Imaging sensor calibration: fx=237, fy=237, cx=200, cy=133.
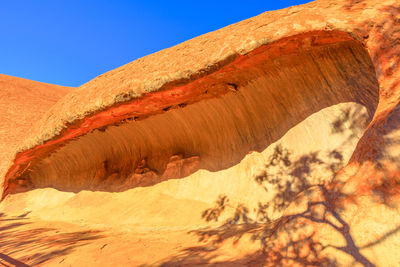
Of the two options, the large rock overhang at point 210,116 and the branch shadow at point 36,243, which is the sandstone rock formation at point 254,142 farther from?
the branch shadow at point 36,243

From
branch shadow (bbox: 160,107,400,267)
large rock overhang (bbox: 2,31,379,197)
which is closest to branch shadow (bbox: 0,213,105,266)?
large rock overhang (bbox: 2,31,379,197)

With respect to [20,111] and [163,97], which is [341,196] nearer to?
[163,97]

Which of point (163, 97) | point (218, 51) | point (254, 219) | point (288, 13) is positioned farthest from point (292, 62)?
point (254, 219)

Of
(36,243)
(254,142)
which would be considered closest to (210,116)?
(254,142)

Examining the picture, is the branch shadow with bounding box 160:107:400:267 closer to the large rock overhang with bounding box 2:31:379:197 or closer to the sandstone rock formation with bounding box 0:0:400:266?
the sandstone rock formation with bounding box 0:0:400:266

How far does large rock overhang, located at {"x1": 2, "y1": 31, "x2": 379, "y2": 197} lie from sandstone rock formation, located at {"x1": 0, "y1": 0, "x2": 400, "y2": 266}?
3 cm

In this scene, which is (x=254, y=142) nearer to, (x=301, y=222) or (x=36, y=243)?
(x=301, y=222)

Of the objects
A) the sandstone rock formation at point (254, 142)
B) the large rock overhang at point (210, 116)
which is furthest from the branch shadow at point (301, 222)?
the large rock overhang at point (210, 116)

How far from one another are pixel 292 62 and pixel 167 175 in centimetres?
437

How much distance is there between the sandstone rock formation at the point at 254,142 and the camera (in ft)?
8.75

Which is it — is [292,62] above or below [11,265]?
above

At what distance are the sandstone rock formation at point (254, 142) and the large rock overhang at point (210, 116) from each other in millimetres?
32

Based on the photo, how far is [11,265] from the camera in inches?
161

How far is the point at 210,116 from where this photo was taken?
6.39 meters
